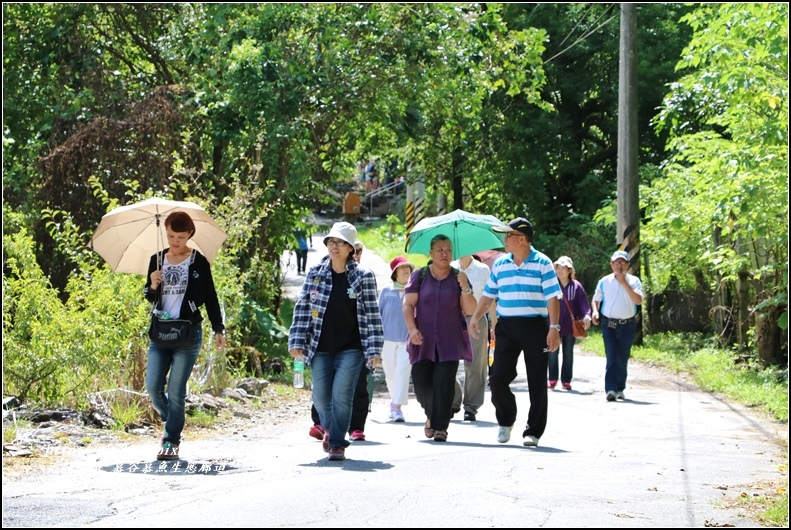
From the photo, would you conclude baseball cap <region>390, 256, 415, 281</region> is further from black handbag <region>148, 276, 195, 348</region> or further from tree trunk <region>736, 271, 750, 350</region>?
tree trunk <region>736, 271, 750, 350</region>

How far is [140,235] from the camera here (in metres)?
10.4

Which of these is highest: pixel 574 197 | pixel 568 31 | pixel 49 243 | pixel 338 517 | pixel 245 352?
pixel 568 31

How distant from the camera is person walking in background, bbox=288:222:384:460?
962cm

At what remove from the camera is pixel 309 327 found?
381 inches

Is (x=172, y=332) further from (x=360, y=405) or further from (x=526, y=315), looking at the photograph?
(x=526, y=315)

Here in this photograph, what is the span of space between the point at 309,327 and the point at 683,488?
10.4 feet

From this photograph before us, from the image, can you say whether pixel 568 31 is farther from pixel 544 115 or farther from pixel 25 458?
pixel 25 458

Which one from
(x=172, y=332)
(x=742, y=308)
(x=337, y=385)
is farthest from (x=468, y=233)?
(x=742, y=308)

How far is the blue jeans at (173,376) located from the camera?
9.44 metres

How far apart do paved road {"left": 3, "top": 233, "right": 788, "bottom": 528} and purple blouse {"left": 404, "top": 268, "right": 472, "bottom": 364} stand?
83 cm

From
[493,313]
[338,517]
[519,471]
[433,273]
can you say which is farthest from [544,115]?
[338,517]

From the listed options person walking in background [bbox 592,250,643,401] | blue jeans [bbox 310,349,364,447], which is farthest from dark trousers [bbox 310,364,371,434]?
person walking in background [bbox 592,250,643,401]

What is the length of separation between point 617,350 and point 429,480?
721 cm

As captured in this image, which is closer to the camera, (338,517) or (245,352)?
(338,517)
